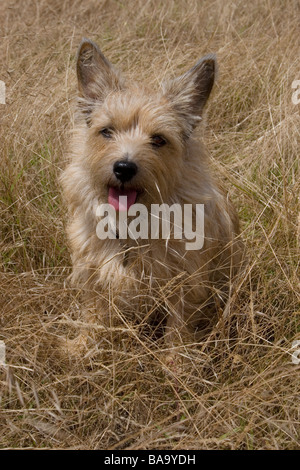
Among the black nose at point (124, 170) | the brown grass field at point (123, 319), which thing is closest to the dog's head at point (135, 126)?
the black nose at point (124, 170)

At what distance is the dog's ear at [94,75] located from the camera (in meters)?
3.09

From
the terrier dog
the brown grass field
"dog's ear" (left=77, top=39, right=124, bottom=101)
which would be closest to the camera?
the brown grass field

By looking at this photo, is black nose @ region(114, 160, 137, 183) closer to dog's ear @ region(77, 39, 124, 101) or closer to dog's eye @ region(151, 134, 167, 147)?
dog's eye @ region(151, 134, 167, 147)

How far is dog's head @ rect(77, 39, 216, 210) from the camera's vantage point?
288 cm

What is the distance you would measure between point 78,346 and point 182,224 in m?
0.80

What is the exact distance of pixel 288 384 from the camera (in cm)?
266

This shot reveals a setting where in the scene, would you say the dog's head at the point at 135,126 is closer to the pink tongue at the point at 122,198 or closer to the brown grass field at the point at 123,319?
the pink tongue at the point at 122,198

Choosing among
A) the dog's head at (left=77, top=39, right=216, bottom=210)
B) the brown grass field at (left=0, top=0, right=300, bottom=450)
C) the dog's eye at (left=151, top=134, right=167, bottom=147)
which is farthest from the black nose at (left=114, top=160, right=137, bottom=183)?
the brown grass field at (left=0, top=0, right=300, bottom=450)

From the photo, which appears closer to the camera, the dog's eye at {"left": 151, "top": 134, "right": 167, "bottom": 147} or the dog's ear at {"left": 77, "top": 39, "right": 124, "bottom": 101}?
the dog's eye at {"left": 151, "top": 134, "right": 167, "bottom": 147}

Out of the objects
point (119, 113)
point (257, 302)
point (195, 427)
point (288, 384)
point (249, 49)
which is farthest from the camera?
point (249, 49)

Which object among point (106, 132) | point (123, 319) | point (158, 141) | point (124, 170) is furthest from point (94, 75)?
point (123, 319)

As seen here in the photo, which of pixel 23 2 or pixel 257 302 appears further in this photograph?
pixel 23 2

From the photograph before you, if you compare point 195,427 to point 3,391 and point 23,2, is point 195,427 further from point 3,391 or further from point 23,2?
point 23,2

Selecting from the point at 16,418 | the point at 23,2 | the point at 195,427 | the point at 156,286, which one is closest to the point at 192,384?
the point at 195,427
